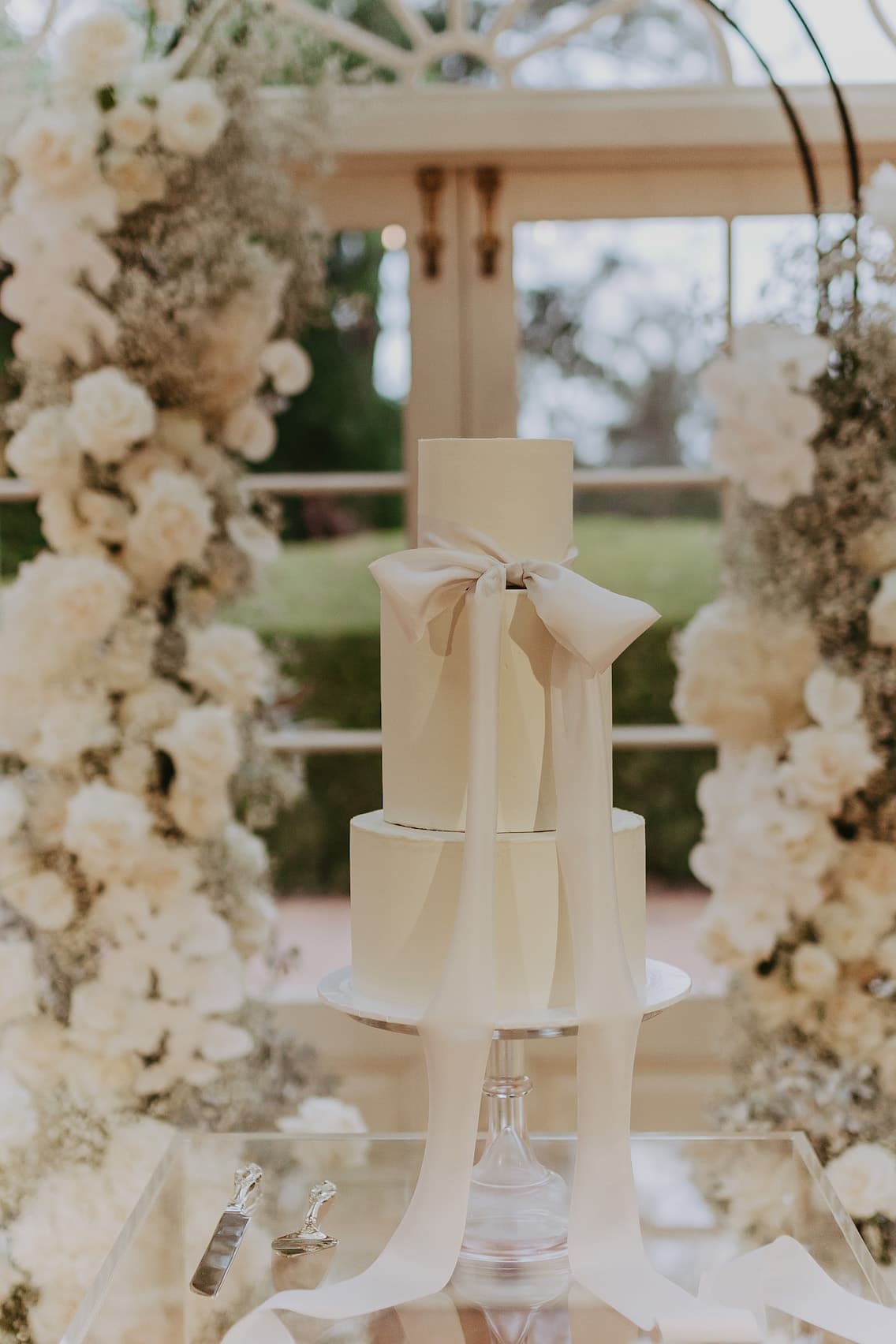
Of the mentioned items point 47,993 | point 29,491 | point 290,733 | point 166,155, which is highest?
point 166,155

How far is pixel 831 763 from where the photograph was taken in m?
2.39

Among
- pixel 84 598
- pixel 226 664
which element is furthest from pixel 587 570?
pixel 84 598

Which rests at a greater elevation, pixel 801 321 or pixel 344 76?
pixel 344 76

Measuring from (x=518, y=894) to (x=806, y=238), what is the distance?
5.29 feet

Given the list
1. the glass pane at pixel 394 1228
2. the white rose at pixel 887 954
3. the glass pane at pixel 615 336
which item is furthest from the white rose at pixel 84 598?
the white rose at pixel 887 954

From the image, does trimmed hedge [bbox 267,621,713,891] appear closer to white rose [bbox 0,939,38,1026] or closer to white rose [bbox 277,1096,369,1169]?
white rose [bbox 277,1096,369,1169]

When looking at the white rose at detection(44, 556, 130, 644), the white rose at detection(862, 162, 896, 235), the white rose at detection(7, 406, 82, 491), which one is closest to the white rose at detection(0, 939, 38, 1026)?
the white rose at detection(44, 556, 130, 644)

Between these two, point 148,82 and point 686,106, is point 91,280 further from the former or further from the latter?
point 686,106

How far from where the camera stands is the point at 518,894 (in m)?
1.30

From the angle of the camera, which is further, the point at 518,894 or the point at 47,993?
the point at 47,993

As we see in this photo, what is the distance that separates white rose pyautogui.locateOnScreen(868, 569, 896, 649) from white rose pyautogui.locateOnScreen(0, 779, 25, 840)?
1411 millimetres

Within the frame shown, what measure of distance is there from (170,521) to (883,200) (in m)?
1.25

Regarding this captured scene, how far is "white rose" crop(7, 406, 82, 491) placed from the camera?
240cm

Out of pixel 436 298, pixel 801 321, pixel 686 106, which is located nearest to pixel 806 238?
pixel 801 321
